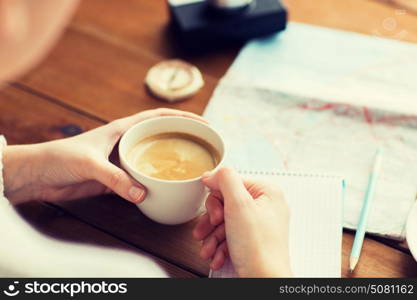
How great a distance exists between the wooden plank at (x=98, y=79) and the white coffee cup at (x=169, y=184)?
0.51 feet

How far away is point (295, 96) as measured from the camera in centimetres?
88

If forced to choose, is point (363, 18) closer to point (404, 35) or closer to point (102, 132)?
point (404, 35)

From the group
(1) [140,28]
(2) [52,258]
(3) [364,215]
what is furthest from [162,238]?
(1) [140,28]

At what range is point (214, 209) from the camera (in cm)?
64

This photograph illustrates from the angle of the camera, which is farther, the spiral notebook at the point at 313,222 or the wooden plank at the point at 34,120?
the wooden plank at the point at 34,120

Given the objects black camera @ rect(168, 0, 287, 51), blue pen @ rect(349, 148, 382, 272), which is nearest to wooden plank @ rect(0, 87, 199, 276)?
black camera @ rect(168, 0, 287, 51)

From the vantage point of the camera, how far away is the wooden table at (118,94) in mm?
656

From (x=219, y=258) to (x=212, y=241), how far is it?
21 millimetres

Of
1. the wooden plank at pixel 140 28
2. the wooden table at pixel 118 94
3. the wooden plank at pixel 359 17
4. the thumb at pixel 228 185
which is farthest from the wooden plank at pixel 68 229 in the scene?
the wooden plank at pixel 359 17

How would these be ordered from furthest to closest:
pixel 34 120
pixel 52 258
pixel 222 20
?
pixel 222 20
pixel 34 120
pixel 52 258

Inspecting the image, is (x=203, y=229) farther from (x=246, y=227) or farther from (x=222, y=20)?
(x=222, y=20)

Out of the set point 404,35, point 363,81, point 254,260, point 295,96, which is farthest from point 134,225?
point 404,35

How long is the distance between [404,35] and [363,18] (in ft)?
0.29

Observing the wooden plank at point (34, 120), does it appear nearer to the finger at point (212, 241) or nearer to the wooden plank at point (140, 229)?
the wooden plank at point (140, 229)
